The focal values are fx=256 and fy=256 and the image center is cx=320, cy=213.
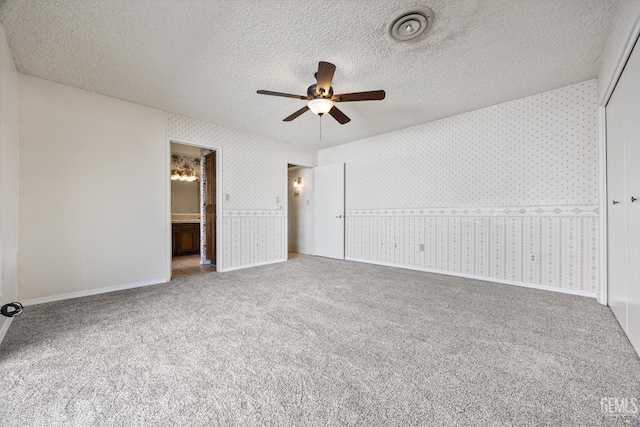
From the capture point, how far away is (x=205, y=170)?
520 cm

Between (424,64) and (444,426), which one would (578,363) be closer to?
(444,426)

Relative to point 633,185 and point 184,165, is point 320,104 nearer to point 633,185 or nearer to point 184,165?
point 633,185

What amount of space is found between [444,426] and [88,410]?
1.61 m

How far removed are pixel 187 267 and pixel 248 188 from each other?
183 centimetres

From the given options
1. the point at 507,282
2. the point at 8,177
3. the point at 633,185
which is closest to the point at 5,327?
the point at 8,177

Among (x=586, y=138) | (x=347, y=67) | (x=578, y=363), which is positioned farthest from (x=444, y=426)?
(x=586, y=138)

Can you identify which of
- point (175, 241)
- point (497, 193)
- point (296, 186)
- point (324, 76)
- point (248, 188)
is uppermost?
point (324, 76)

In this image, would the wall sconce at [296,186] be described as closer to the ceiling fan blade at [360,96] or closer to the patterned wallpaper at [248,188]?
the patterned wallpaper at [248,188]

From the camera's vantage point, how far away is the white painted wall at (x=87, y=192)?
2.73 metres

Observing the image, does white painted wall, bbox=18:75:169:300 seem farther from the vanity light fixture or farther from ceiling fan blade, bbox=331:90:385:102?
the vanity light fixture

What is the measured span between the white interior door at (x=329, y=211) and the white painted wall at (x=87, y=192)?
3061 millimetres

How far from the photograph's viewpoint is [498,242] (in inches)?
138

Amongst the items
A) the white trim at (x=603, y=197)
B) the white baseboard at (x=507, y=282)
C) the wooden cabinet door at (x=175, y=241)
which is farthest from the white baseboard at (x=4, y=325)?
the white trim at (x=603, y=197)

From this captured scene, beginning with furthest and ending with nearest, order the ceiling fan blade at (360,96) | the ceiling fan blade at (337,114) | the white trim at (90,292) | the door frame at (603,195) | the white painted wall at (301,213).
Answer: the white painted wall at (301,213), the ceiling fan blade at (337,114), the white trim at (90,292), the door frame at (603,195), the ceiling fan blade at (360,96)
